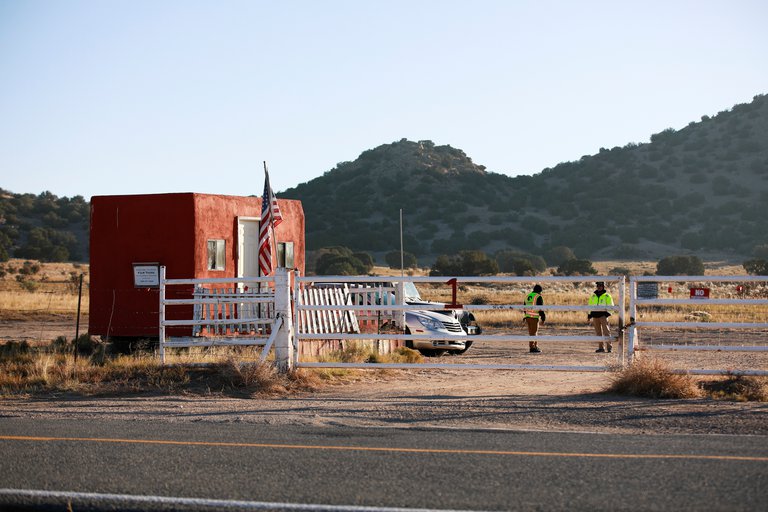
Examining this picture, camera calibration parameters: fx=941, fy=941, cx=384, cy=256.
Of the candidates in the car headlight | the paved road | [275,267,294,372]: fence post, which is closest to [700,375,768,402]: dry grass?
the paved road

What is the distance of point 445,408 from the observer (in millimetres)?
11156

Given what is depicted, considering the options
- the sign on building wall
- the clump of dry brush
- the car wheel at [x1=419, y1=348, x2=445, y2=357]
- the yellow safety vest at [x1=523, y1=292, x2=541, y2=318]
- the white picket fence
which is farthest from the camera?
the yellow safety vest at [x1=523, y1=292, x2=541, y2=318]

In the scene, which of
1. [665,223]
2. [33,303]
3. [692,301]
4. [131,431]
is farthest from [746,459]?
[665,223]

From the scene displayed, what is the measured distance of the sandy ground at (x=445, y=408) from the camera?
9.94m

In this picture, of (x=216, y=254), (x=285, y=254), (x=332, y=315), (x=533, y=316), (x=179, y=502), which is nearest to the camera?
(x=179, y=502)

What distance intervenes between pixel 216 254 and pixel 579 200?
86372mm

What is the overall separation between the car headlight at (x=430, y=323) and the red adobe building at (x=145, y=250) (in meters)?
3.33

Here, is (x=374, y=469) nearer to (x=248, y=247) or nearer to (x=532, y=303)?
(x=248, y=247)

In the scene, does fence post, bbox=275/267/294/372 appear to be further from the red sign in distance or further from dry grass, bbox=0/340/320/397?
the red sign in distance

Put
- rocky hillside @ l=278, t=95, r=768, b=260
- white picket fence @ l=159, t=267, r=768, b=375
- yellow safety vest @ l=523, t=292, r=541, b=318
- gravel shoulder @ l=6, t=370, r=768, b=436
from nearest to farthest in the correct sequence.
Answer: gravel shoulder @ l=6, t=370, r=768, b=436 < white picket fence @ l=159, t=267, r=768, b=375 < yellow safety vest @ l=523, t=292, r=541, b=318 < rocky hillside @ l=278, t=95, r=768, b=260

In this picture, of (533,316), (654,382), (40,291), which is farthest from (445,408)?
(40,291)

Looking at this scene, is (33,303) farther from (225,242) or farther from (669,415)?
(669,415)

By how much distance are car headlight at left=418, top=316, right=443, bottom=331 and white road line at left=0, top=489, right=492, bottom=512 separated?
44.7 ft

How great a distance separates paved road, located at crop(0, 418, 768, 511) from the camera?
6.36 m
